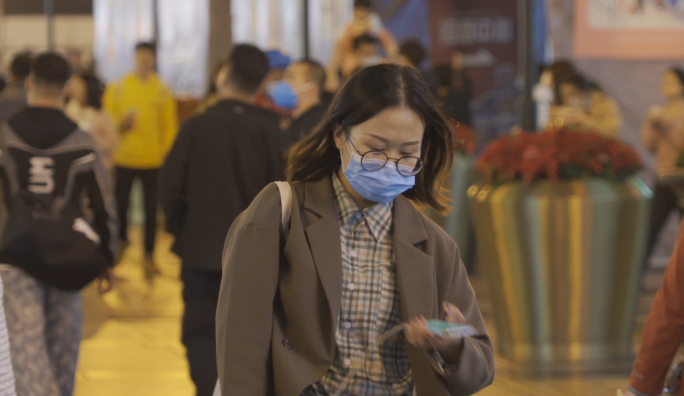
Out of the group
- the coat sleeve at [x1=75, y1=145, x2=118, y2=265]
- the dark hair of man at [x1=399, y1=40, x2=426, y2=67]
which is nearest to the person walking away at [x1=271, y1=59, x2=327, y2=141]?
the coat sleeve at [x1=75, y1=145, x2=118, y2=265]

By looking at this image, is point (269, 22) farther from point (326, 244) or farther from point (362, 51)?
point (326, 244)

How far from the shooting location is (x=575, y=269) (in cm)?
600

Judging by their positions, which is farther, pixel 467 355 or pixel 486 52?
pixel 486 52

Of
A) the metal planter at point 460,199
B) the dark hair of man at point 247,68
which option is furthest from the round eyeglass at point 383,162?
the metal planter at point 460,199

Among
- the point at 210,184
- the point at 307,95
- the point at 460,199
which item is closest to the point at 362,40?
the point at 460,199

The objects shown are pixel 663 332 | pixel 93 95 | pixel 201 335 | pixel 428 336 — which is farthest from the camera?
pixel 93 95

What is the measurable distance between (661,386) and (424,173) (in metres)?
0.89

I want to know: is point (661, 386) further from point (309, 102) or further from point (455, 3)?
point (455, 3)

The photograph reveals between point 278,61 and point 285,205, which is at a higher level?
point 278,61

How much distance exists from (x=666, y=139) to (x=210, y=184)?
202 inches

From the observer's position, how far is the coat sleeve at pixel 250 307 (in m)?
2.27

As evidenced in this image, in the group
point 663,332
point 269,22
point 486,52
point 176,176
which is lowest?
point 663,332

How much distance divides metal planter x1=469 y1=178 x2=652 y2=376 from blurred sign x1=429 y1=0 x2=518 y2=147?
25.8ft

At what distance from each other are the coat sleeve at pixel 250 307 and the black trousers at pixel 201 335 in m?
2.56
